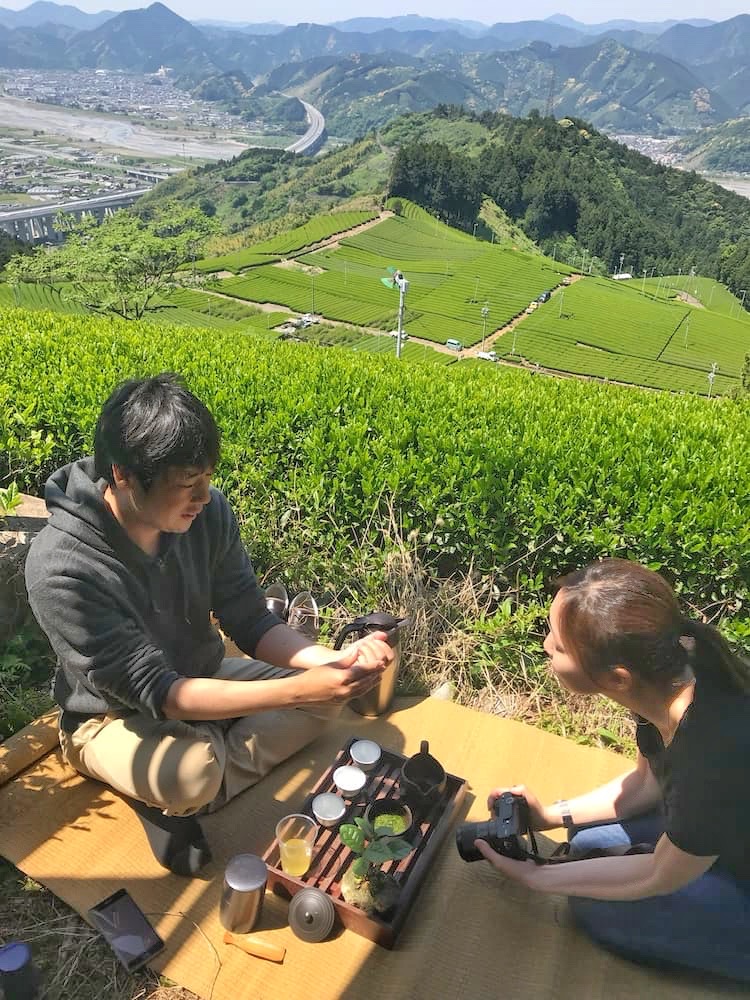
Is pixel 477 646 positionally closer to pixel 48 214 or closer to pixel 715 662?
pixel 715 662

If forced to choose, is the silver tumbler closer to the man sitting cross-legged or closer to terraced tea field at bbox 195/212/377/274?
the man sitting cross-legged

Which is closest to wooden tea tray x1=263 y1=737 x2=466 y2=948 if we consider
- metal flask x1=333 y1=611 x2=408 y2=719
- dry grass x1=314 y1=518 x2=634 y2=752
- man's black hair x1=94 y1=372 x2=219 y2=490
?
metal flask x1=333 y1=611 x2=408 y2=719

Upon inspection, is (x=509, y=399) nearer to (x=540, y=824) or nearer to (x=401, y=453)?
(x=401, y=453)

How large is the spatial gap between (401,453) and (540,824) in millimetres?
1882

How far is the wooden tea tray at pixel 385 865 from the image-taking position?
2.06m

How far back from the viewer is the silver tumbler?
2014mm

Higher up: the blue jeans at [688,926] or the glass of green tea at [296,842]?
the blue jeans at [688,926]

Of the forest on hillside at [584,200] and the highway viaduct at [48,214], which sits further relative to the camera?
the highway viaduct at [48,214]

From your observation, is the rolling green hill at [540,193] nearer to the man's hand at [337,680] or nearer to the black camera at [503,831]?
the man's hand at [337,680]

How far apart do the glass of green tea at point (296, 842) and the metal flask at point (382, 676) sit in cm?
65

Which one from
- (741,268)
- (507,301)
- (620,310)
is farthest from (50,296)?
(741,268)

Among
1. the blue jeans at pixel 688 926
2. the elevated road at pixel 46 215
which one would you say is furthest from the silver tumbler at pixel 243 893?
the elevated road at pixel 46 215

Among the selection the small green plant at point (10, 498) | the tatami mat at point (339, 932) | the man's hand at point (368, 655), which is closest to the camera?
the tatami mat at point (339, 932)

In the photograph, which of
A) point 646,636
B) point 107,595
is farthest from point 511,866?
point 107,595
